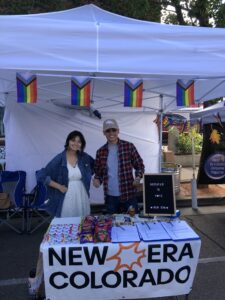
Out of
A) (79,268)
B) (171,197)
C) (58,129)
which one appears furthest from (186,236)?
(58,129)

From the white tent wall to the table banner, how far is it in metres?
4.01

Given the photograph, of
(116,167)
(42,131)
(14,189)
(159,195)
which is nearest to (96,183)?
(116,167)

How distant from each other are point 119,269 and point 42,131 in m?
4.31

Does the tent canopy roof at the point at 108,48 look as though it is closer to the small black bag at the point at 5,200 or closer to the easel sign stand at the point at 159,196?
the easel sign stand at the point at 159,196

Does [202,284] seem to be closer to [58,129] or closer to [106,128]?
[106,128]

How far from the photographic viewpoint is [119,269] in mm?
2607

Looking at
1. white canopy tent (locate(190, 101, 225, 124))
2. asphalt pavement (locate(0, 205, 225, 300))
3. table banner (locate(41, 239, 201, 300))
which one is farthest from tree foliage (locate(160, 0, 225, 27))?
table banner (locate(41, 239, 201, 300))

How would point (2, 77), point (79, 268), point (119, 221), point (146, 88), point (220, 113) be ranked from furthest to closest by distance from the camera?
1. point (220, 113)
2. point (146, 88)
3. point (2, 77)
4. point (119, 221)
5. point (79, 268)

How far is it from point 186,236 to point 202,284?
1.21 meters

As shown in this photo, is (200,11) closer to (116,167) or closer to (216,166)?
(216,166)

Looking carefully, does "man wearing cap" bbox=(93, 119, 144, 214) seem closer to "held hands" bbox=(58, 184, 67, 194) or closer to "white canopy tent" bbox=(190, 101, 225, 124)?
"held hands" bbox=(58, 184, 67, 194)

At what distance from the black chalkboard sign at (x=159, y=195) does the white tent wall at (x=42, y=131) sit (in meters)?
3.64

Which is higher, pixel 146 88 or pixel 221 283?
pixel 146 88

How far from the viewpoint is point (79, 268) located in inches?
101
